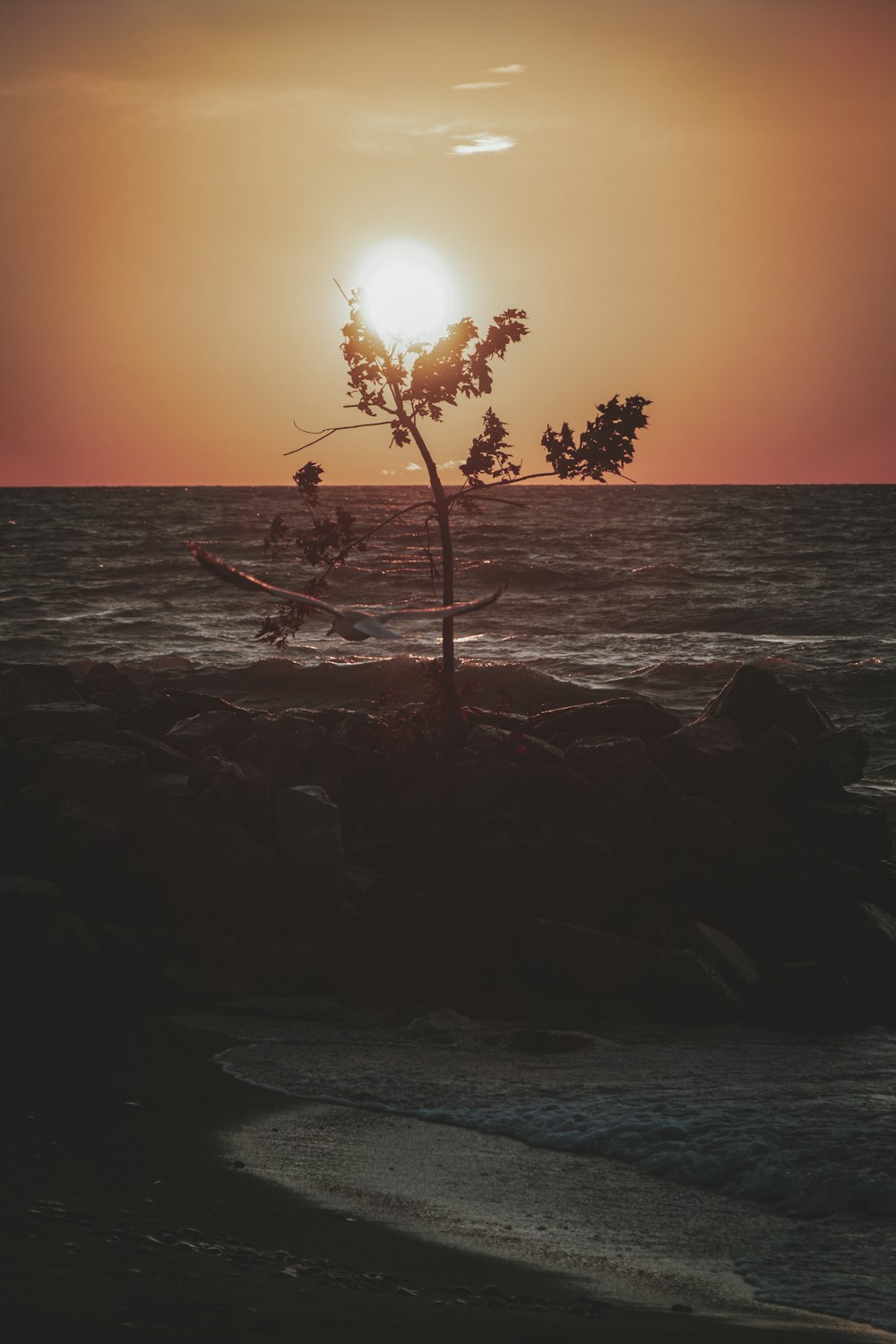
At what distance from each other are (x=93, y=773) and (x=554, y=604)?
33.5m

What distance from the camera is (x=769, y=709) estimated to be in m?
16.0

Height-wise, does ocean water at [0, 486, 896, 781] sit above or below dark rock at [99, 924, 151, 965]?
above

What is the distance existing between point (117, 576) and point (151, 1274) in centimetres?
4939

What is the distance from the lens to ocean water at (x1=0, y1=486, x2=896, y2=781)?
101 ft

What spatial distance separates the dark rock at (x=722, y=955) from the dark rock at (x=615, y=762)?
1.83 m

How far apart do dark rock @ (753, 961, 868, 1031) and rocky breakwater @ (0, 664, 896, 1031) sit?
0.02m

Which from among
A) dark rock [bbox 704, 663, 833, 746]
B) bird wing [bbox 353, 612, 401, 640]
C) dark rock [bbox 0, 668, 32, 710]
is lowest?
dark rock [bbox 0, 668, 32, 710]

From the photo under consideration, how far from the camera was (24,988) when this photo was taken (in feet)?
36.6

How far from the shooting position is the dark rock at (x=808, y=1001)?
11.6 m

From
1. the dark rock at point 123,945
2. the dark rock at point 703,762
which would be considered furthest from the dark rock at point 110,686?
the dark rock at point 703,762

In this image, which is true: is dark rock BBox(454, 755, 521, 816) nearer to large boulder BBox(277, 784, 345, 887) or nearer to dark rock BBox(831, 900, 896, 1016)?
large boulder BBox(277, 784, 345, 887)

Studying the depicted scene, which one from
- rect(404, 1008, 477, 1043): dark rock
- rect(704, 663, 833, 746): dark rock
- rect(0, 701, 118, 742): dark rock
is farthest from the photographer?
rect(704, 663, 833, 746): dark rock

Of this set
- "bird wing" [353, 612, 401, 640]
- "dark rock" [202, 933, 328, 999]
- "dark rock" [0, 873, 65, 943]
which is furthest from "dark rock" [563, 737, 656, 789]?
"dark rock" [0, 873, 65, 943]

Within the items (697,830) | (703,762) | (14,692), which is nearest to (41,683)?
(14,692)
